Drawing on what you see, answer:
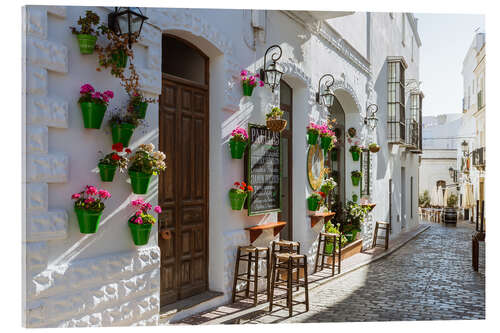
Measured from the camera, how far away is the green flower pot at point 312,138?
23.9 feet

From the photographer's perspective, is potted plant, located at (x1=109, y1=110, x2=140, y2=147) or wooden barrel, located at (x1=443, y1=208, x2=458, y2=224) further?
wooden barrel, located at (x1=443, y1=208, x2=458, y2=224)

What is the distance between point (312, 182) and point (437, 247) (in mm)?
5761

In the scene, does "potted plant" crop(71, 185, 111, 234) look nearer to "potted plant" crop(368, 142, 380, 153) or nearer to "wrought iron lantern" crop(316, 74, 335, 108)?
"wrought iron lantern" crop(316, 74, 335, 108)

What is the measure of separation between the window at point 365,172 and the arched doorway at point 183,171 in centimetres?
566

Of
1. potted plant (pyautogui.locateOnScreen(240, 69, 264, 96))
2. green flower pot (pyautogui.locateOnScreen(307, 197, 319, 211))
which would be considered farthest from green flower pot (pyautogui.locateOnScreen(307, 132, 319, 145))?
potted plant (pyautogui.locateOnScreen(240, 69, 264, 96))

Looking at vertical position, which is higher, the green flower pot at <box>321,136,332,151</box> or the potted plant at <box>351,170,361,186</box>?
the green flower pot at <box>321,136,332,151</box>

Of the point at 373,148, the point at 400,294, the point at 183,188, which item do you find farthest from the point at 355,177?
the point at 183,188

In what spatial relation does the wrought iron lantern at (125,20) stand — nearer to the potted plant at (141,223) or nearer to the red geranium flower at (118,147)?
the red geranium flower at (118,147)

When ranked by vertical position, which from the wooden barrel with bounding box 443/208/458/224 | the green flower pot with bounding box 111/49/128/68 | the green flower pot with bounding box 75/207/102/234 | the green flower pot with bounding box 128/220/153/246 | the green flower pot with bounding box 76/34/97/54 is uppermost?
the green flower pot with bounding box 76/34/97/54

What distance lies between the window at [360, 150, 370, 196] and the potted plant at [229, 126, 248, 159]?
5289mm

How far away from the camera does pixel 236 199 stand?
545 centimetres

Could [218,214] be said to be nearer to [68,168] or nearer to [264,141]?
[264,141]

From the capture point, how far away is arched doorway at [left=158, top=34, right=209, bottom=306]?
4762 millimetres

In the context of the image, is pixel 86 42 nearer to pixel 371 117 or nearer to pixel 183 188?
pixel 183 188
